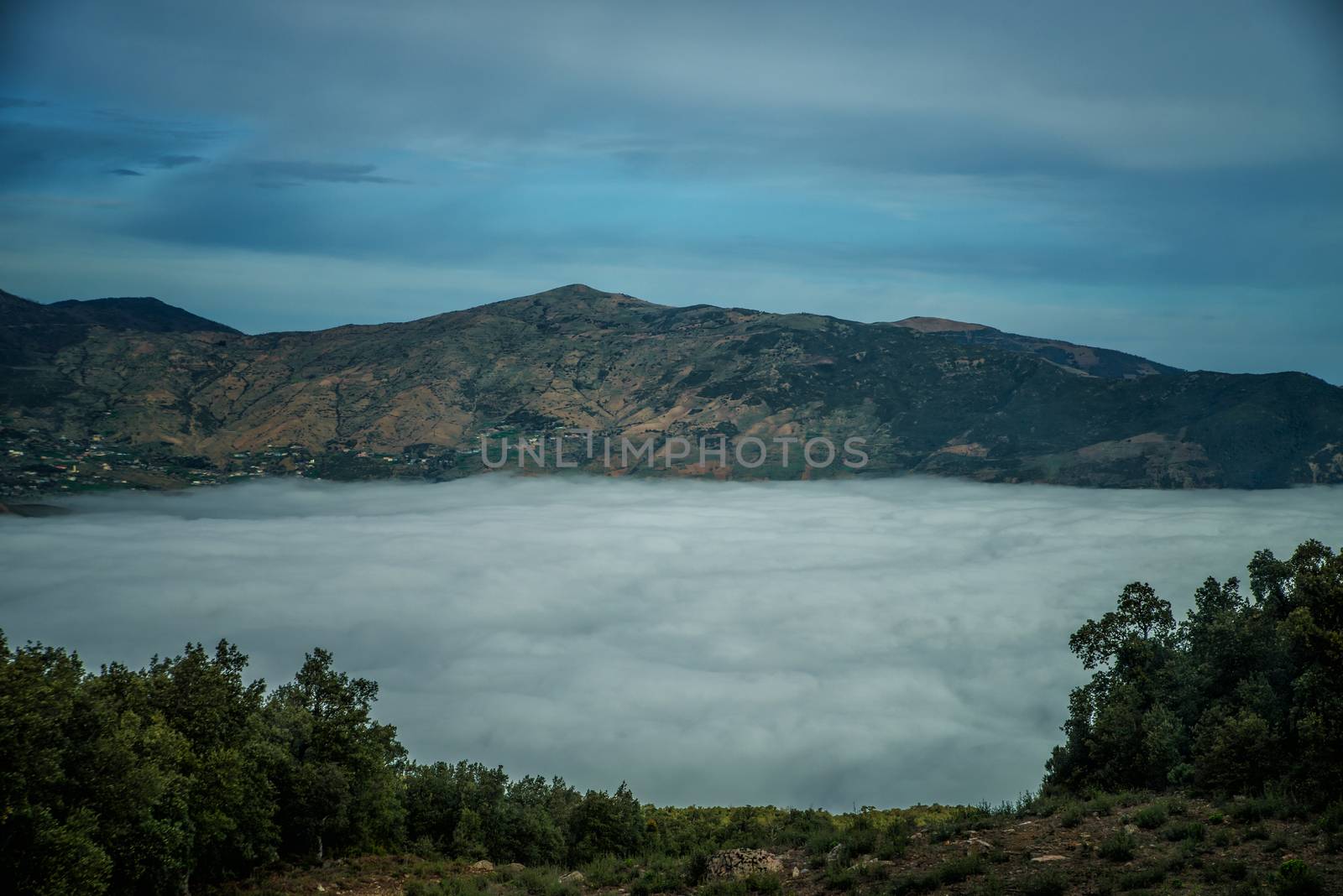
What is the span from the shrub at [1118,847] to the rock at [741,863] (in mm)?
9800

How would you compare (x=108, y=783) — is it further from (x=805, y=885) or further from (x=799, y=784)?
(x=799, y=784)

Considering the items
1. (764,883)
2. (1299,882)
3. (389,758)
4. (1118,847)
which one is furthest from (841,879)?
(389,758)

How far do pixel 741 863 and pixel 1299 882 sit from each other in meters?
16.2

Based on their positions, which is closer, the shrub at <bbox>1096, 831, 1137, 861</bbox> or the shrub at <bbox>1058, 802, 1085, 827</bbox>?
the shrub at <bbox>1096, 831, 1137, 861</bbox>

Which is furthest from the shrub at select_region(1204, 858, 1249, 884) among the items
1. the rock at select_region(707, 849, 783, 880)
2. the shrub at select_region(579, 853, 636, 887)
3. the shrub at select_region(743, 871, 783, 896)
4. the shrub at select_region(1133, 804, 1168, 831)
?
the shrub at select_region(579, 853, 636, 887)

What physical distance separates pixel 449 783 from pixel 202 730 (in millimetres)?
15677

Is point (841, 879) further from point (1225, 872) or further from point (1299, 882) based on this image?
point (1299, 882)

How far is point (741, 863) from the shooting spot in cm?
3077

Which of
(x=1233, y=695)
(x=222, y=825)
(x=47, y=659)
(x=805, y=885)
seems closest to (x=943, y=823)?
(x=805, y=885)

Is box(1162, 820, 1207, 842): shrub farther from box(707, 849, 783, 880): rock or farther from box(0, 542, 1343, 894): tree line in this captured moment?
box(707, 849, 783, 880): rock

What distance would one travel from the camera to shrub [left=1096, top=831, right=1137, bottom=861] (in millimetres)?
24891

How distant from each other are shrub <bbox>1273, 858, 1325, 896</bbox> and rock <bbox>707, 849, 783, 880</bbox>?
46.6 ft

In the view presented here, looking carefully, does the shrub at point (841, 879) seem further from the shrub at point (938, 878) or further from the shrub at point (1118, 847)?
the shrub at point (1118, 847)

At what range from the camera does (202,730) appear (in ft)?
123
